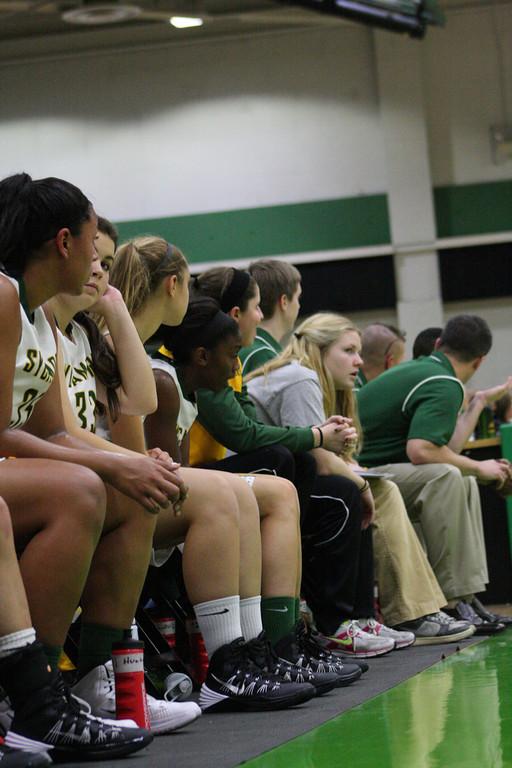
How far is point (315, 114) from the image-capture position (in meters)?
10.2

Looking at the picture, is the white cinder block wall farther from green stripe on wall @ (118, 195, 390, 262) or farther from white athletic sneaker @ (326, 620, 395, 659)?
white athletic sneaker @ (326, 620, 395, 659)

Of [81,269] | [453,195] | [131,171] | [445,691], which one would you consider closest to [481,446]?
[445,691]

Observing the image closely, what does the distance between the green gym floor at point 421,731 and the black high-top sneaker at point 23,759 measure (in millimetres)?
327

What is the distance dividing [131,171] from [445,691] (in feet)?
26.8

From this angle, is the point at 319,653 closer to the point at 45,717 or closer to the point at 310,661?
the point at 310,661

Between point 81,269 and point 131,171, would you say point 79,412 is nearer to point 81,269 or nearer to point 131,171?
point 81,269

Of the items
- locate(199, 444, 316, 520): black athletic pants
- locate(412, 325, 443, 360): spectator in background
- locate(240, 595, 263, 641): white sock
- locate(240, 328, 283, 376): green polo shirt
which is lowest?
locate(240, 595, 263, 641): white sock

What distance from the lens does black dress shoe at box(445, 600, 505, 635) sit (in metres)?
4.05

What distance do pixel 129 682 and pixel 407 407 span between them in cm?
251

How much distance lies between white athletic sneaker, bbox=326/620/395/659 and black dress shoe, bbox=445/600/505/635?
0.61 meters

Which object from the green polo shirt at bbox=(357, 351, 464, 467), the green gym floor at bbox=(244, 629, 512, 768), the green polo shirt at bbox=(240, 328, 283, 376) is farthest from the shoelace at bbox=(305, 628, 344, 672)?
the green polo shirt at bbox=(357, 351, 464, 467)

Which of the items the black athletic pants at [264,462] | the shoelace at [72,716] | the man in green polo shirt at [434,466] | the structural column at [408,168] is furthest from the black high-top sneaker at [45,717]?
the structural column at [408,168]

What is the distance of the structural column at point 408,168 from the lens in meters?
9.97

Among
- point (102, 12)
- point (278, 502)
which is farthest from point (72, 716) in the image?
point (102, 12)
